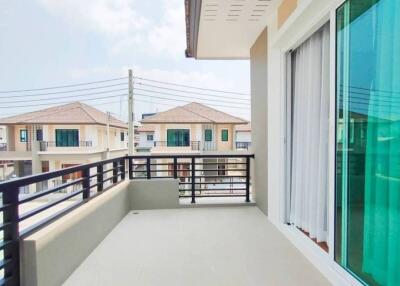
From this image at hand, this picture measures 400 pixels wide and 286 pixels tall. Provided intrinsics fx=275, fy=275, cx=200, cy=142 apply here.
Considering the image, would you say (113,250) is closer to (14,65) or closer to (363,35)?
(363,35)

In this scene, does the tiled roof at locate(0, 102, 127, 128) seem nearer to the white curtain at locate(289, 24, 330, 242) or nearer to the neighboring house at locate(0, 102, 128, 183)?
the neighboring house at locate(0, 102, 128, 183)

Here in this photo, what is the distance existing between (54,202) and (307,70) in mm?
2507

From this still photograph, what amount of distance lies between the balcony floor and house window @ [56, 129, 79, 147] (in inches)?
461

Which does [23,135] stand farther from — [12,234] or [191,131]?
[12,234]

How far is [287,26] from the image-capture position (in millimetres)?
2695

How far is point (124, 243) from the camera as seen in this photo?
281 centimetres

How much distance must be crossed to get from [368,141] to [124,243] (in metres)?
2.37

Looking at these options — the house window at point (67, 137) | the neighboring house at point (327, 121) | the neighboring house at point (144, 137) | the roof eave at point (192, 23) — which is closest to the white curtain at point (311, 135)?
the neighboring house at point (327, 121)

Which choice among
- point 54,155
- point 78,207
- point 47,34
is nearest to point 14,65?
point 47,34

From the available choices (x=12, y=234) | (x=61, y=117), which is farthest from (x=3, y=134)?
(x=12, y=234)

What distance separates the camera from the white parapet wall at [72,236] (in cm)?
167

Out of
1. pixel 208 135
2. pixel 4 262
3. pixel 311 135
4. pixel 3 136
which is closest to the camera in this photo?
pixel 4 262

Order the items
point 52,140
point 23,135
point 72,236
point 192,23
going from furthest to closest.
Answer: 1. point 23,135
2. point 52,140
3. point 192,23
4. point 72,236

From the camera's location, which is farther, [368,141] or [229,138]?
[229,138]
